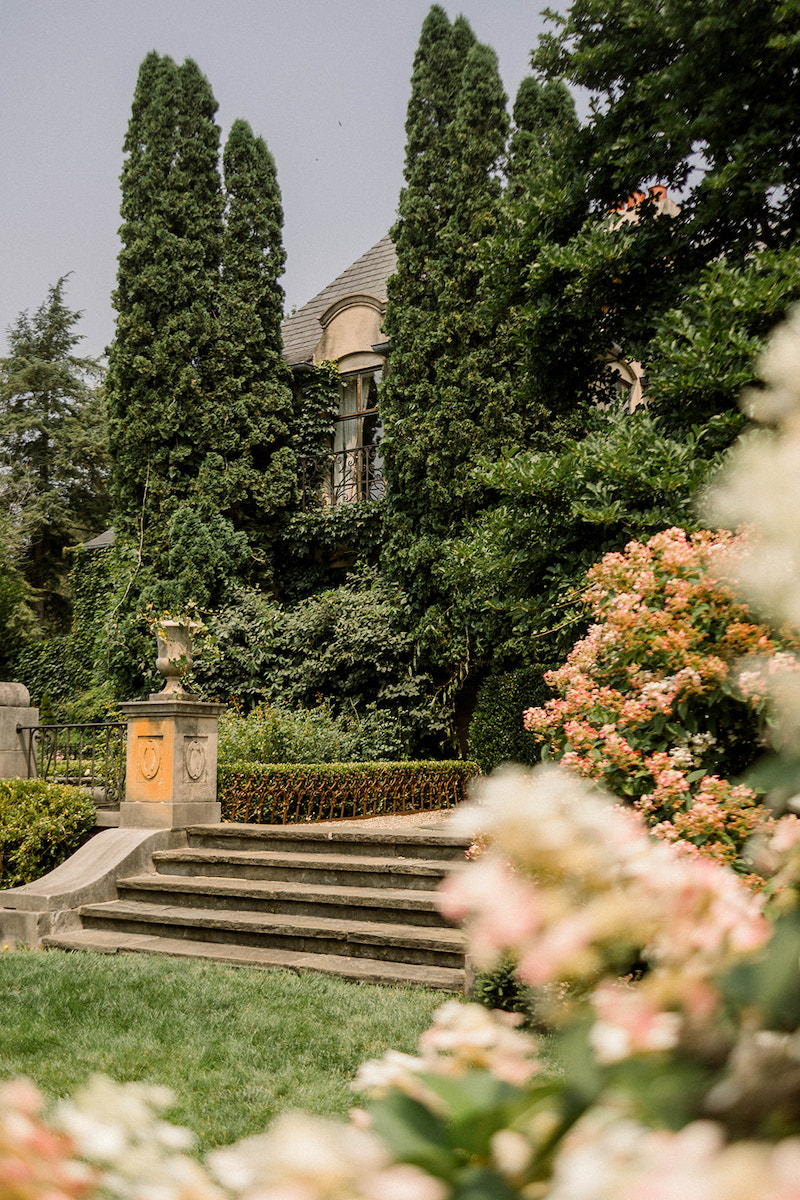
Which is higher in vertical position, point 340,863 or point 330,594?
point 330,594

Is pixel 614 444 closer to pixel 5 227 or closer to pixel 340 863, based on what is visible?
pixel 340 863

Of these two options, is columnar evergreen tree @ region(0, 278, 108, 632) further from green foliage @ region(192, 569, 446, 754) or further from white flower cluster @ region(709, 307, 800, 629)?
white flower cluster @ region(709, 307, 800, 629)

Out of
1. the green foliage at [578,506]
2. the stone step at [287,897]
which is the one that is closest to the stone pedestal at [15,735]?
the stone step at [287,897]

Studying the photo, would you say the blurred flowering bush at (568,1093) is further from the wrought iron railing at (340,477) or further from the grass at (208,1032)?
the wrought iron railing at (340,477)

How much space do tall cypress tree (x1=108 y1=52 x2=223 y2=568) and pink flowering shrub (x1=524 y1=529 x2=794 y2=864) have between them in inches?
493

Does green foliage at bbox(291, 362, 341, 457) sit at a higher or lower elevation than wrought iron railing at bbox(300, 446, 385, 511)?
higher

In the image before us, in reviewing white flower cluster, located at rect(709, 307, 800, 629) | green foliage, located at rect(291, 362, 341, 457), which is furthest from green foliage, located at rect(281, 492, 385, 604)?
white flower cluster, located at rect(709, 307, 800, 629)

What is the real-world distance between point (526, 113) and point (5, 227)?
888cm

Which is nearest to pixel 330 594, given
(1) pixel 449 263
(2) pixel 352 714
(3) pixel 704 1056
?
(2) pixel 352 714

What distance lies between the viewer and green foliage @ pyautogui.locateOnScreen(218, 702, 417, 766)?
461 inches

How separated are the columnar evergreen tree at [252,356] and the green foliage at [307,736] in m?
4.07

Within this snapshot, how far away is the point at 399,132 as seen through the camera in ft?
50.2

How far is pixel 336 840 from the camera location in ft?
27.0

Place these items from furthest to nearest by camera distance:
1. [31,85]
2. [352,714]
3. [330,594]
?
[330,594] → [352,714] → [31,85]
